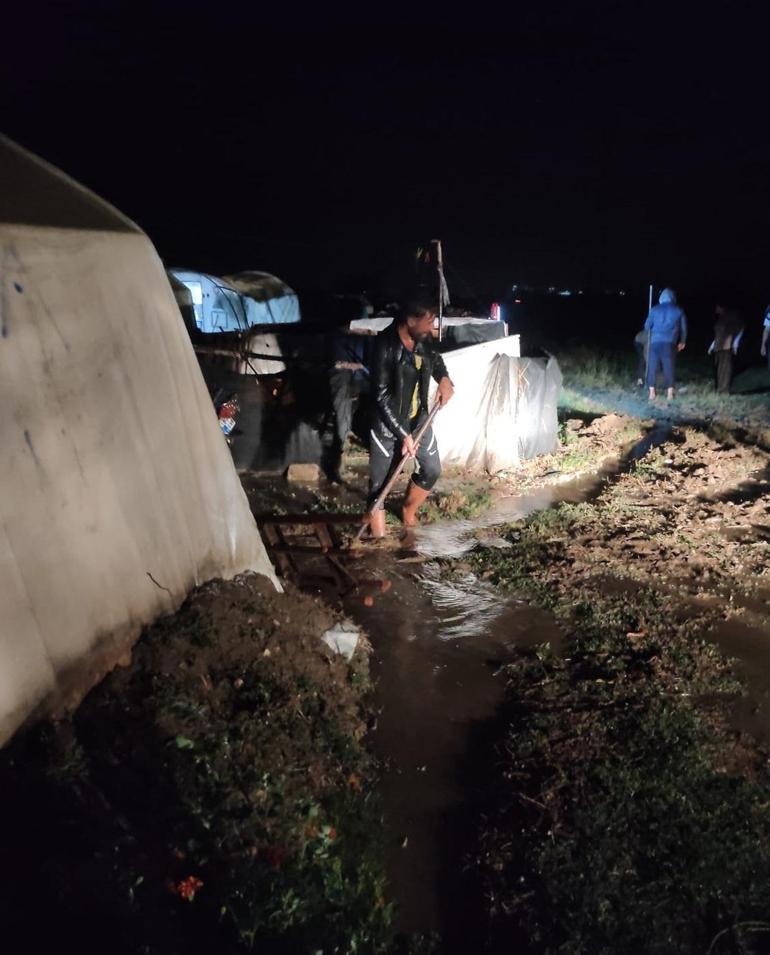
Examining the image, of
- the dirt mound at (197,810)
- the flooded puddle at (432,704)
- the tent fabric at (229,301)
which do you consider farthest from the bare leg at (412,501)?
the tent fabric at (229,301)

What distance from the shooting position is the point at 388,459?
6391mm

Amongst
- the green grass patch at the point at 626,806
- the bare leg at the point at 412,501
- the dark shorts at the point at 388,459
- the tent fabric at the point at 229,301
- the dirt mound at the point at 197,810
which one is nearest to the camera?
the dirt mound at the point at 197,810

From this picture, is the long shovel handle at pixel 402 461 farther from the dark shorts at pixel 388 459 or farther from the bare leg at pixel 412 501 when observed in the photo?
the bare leg at pixel 412 501

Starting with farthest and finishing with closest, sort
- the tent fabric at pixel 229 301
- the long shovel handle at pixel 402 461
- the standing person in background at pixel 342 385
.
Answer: the tent fabric at pixel 229 301 < the standing person in background at pixel 342 385 < the long shovel handle at pixel 402 461

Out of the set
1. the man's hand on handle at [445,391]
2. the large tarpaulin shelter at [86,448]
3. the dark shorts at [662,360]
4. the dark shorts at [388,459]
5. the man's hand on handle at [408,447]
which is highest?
the large tarpaulin shelter at [86,448]

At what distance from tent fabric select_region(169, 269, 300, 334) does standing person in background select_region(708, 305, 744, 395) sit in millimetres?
8324

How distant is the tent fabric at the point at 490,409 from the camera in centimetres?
853

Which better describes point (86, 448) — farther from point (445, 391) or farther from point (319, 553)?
point (445, 391)

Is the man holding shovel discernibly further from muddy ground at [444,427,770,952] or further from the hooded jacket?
Answer: the hooded jacket

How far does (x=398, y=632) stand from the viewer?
5.06 meters

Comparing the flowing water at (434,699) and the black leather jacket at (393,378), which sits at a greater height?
the black leather jacket at (393,378)

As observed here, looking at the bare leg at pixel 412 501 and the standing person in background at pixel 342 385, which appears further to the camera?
the standing person in background at pixel 342 385

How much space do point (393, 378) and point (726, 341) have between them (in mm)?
9869

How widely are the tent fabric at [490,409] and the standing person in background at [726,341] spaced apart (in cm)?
640
